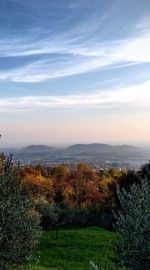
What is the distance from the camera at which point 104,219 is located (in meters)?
85.2

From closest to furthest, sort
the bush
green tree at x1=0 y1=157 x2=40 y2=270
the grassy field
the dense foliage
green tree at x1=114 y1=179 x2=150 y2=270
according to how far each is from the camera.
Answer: green tree at x1=114 y1=179 x2=150 y2=270, green tree at x1=0 y1=157 x2=40 y2=270, the grassy field, the bush, the dense foliage

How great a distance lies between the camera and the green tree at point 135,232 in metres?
19.1

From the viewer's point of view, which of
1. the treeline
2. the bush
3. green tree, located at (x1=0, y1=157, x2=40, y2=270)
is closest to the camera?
green tree, located at (x1=0, y1=157, x2=40, y2=270)

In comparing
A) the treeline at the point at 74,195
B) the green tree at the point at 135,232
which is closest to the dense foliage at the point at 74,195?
the treeline at the point at 74,195

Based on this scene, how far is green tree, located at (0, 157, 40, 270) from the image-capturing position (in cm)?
2441

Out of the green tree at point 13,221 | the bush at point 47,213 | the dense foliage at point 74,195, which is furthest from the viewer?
the dense foliage at point 74,195

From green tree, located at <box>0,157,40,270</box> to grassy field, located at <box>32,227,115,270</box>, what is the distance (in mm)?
16623

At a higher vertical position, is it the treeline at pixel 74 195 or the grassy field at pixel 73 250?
the treeline at pixel 74 195

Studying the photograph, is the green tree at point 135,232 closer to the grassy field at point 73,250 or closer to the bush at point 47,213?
the grassy field at point 73,250

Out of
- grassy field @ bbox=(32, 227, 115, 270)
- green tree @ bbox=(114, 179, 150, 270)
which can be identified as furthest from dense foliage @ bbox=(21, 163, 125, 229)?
green tree @ bbox=(114, 179, 150, 270)

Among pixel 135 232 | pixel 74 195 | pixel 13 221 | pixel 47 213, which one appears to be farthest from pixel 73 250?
pixel 74 195

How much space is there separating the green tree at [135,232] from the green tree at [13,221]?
6751 millimetres

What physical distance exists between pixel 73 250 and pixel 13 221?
30.6m

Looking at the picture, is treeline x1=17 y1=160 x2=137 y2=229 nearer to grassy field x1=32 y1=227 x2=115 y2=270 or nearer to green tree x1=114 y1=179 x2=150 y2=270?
grassy field x1=32 y1=227 x2=115 y2=270
